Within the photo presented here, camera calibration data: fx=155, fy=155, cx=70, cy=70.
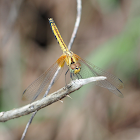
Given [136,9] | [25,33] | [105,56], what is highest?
[25,33]

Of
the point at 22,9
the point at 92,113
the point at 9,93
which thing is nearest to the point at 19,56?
the point at 9,93

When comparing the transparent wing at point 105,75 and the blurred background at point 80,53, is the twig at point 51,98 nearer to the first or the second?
the transparent wing at point 105,75

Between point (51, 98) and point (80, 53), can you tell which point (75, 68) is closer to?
point (51, 98)

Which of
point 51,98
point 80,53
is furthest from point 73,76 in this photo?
point 80,53

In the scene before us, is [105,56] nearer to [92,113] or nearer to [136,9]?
[136,9]

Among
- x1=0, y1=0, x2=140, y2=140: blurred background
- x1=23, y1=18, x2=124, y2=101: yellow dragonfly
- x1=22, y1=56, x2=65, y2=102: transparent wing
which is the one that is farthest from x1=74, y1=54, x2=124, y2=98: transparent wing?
x1=0, y1=0, x2=140, y2=140: blurred background

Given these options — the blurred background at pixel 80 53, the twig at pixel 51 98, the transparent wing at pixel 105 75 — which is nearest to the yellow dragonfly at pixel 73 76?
the transparent wing at pixel 105 75

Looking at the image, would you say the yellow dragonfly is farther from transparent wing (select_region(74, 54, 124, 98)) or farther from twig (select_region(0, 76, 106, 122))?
twig (select_region(0, 76, 106, 122))

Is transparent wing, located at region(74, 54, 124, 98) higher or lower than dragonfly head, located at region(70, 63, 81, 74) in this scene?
lower
